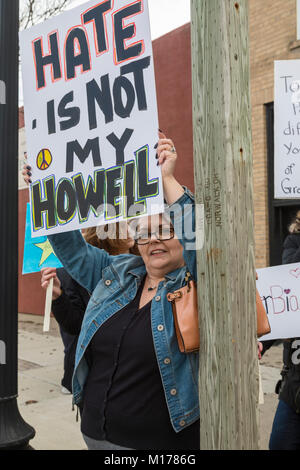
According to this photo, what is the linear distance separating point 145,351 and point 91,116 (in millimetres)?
975

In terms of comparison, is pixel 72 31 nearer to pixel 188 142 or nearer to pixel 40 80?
pixel 40 80

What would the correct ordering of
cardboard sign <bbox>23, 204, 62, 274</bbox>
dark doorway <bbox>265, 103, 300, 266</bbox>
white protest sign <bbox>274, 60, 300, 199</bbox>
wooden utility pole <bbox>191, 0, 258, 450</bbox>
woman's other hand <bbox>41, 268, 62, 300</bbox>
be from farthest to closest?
1. dark doorway <bbox>265, 103, 300, 266</bbox>
2. cardboard sign <bbox>23, 204, 62, 274</bbox>
3. white protest sign <bbox>274, 60, 300, 199</bbox>
4. woman's other hand <bbox>41, 268, 62, 300</bbox>
5. wooden utility pole <bbox>191, 0, 258, 450</bbox>

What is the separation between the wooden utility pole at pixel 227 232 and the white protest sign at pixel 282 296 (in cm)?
124

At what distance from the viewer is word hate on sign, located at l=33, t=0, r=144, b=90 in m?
1.88

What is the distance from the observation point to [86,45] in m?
2.07

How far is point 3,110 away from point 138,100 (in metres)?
2.25

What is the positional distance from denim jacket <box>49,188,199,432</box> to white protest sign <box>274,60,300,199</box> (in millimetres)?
975

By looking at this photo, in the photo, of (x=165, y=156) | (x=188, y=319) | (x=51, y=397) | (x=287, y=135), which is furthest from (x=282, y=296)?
(x=51, y=397)

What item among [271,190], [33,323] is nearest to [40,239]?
[271,190]

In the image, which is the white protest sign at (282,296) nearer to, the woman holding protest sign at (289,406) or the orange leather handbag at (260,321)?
the woman holding protest sign at (289,406)

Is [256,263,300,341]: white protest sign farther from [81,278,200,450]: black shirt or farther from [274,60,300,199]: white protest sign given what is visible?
[81,278,200,450]: black shirt

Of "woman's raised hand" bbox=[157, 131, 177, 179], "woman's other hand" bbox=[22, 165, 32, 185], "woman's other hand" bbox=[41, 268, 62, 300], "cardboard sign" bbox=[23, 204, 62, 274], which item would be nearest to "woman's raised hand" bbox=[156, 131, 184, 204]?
"woman's raised hand" bbox=[157, 131, 177, 179]

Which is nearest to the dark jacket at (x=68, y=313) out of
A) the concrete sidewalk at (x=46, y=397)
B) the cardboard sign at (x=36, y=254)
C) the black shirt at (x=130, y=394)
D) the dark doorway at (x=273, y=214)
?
the cardboard sign at (x=36, y=254)

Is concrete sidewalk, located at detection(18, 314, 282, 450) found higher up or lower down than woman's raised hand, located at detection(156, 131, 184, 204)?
lower down
